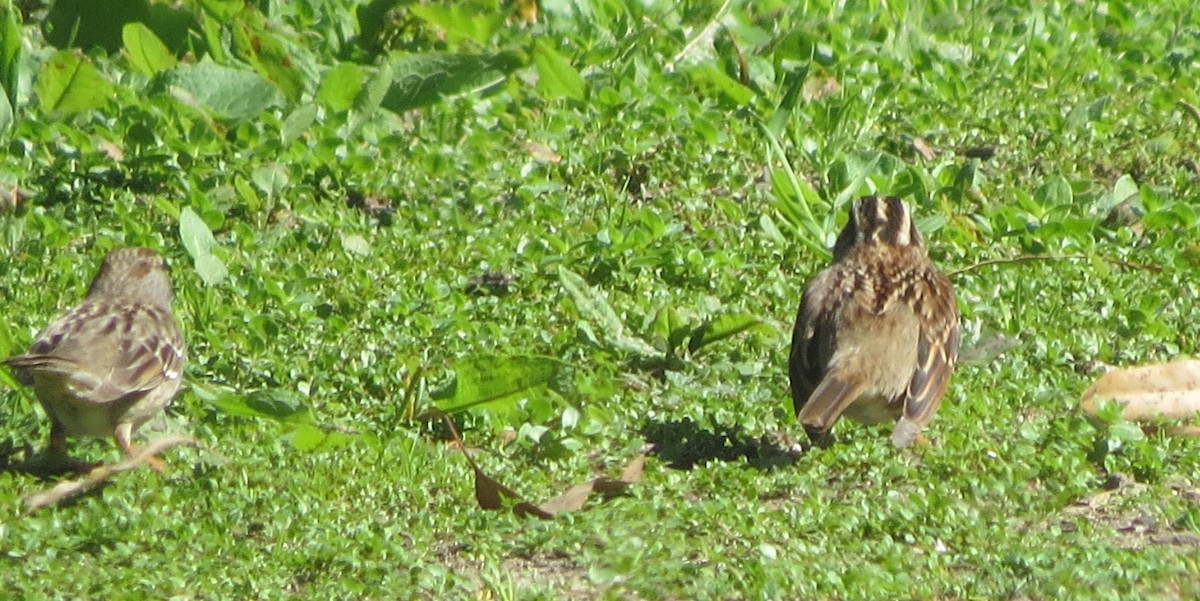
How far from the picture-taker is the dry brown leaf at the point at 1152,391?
323 inches

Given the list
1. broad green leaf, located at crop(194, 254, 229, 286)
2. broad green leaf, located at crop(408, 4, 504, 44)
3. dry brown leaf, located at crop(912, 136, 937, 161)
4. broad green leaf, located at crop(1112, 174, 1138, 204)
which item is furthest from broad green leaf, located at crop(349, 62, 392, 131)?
broad green leaf, located at crop(1112, 174, 1138, 204)

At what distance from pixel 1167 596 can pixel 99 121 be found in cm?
581

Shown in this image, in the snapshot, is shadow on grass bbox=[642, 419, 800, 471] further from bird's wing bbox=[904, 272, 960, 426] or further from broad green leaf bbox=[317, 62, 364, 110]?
broad green leaf bbox=[317, 62, 364, 110]

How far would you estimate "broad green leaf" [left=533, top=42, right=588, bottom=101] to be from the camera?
1083 centimetres

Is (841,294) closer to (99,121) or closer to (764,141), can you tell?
(764,141)

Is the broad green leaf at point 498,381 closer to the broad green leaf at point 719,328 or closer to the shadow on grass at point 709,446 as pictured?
the shadow on grass at point 709,446

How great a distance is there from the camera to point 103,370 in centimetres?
720

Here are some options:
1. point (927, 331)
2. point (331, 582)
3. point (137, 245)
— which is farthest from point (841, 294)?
point (137, 245)

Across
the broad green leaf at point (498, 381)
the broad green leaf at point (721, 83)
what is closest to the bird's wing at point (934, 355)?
the broad green leaf at point (498, 381)

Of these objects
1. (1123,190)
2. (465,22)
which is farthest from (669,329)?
(465,22)

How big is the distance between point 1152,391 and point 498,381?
2.70m

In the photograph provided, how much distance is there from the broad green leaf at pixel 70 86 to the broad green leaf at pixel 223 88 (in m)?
0.41

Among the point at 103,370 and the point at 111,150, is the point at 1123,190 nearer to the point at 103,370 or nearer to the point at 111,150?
the point at 111,150

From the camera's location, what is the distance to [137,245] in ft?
30.3
